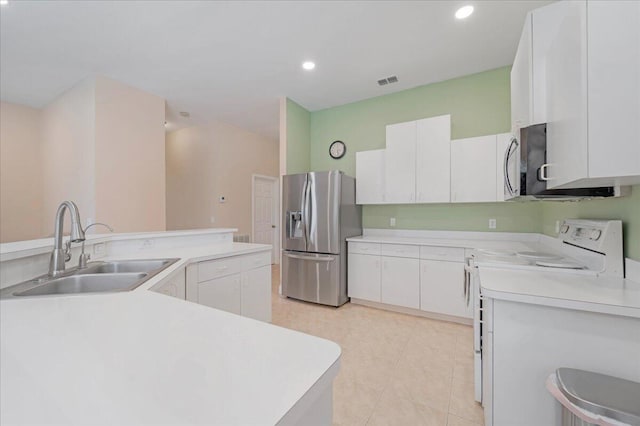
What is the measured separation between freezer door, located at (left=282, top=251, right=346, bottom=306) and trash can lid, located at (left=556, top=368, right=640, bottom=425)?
241 centimetres

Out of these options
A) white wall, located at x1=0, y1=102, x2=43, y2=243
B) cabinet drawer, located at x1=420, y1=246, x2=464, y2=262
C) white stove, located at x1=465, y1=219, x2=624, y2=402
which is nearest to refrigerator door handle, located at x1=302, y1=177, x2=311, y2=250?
cabinet drawer, located at x1=420, y1=246, x2=464, y2=262

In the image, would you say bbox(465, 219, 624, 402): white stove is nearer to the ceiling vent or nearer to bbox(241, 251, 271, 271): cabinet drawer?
bbox(241, 251, 271, 271): cabinet drawer

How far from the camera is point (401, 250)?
305 centimetres

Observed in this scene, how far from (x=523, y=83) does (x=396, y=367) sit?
2.16m

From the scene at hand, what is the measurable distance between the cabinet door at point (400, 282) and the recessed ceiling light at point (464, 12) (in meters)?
2.34

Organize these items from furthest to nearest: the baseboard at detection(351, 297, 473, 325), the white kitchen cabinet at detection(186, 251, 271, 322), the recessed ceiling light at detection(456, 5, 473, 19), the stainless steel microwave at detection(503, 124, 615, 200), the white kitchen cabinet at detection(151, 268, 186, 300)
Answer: the baseboard at detection(351, 297, 473, 325)
the recessed ceiling light at detection(456, 5, 473, 19)
the white kitchen cabinet at detection(186, 251, 271, 322)
the white kitchen cabinet at detection(151, 268, 186, 300)
the stainless steel microwave at detection(503, 124, 615, 200)

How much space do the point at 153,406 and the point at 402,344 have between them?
2365 millimetres

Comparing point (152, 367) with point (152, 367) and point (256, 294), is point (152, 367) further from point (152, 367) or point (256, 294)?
point (256, 294)

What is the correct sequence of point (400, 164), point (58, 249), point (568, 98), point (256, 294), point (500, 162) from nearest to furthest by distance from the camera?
point (568, 98) < point (58, 249) < point (256, 294) < point (500, 162) < point (400, 164)

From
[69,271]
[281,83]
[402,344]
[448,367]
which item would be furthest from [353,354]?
[281,83]

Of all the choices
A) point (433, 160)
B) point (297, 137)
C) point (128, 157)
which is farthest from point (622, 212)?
point (128, 157)

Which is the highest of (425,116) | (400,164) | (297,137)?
(425,116)

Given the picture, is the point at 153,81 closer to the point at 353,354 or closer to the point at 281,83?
the point at 281,83

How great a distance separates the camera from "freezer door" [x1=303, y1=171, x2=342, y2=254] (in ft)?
10.7
